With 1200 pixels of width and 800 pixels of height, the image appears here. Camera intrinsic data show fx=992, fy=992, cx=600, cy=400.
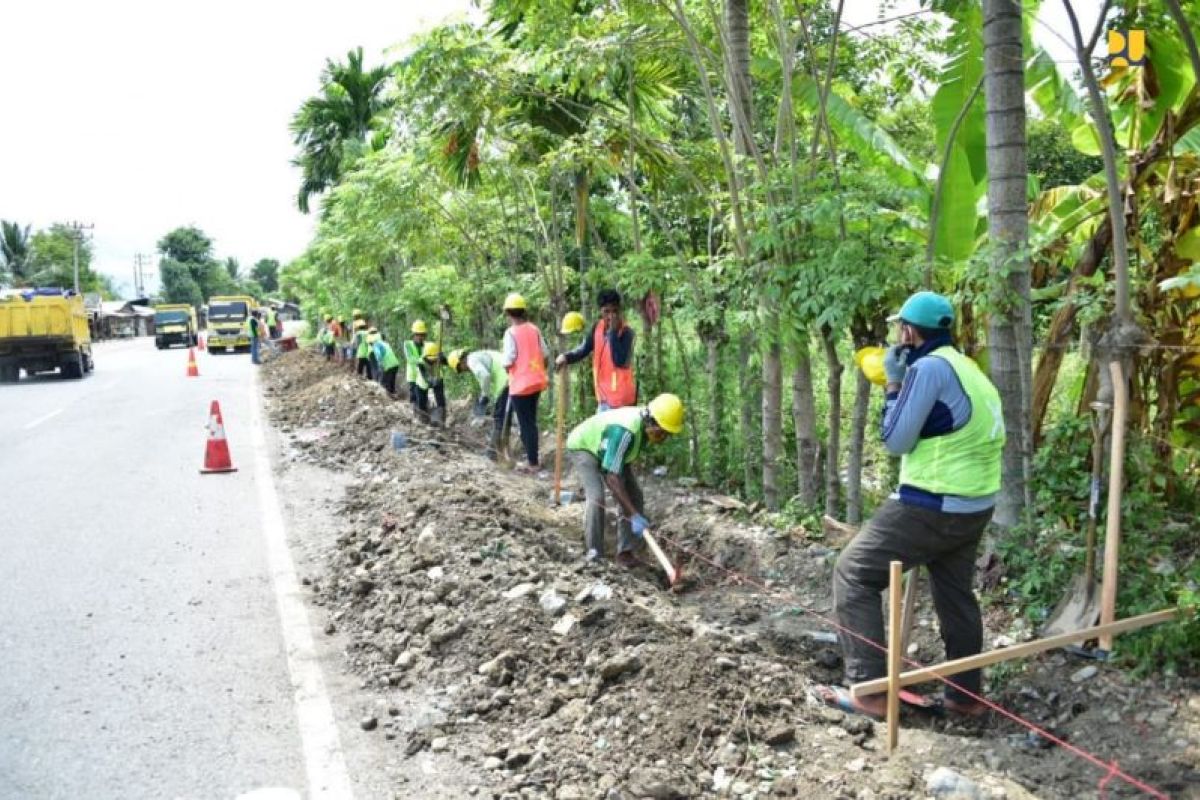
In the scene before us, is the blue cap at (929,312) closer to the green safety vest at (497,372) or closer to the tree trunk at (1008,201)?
the tree trunk at (1008,201)

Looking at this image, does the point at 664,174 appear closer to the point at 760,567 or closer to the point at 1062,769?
the point at 760,567

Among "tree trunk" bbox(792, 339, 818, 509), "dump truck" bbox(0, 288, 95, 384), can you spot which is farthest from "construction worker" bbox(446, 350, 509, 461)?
"dump truck" bbox(0, 288, 95, 384)

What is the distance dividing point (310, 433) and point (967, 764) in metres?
12.4

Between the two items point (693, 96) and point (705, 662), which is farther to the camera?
point (693, 96)

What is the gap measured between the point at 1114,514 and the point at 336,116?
103ft

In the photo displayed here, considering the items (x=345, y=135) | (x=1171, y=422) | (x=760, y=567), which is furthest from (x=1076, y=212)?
(x=345, y=135)

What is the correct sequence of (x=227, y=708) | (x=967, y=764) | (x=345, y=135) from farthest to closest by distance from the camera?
(x=345, y=135)
(x=227, y=708)
(x=967, y=764)

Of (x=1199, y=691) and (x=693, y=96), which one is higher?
(x=693, y=96)

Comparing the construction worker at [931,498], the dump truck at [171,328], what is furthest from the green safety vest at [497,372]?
the dump truck at [171,328]

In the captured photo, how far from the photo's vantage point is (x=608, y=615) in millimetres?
5230

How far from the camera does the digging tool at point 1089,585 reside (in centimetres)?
467

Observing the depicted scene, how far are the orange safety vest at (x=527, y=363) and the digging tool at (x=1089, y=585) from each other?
21.8 ft

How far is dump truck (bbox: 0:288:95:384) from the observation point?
A: 85.4 feet

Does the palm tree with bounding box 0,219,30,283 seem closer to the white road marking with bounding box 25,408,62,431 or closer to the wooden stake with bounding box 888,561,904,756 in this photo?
the white road marking with bounding box 25,408,62,431
